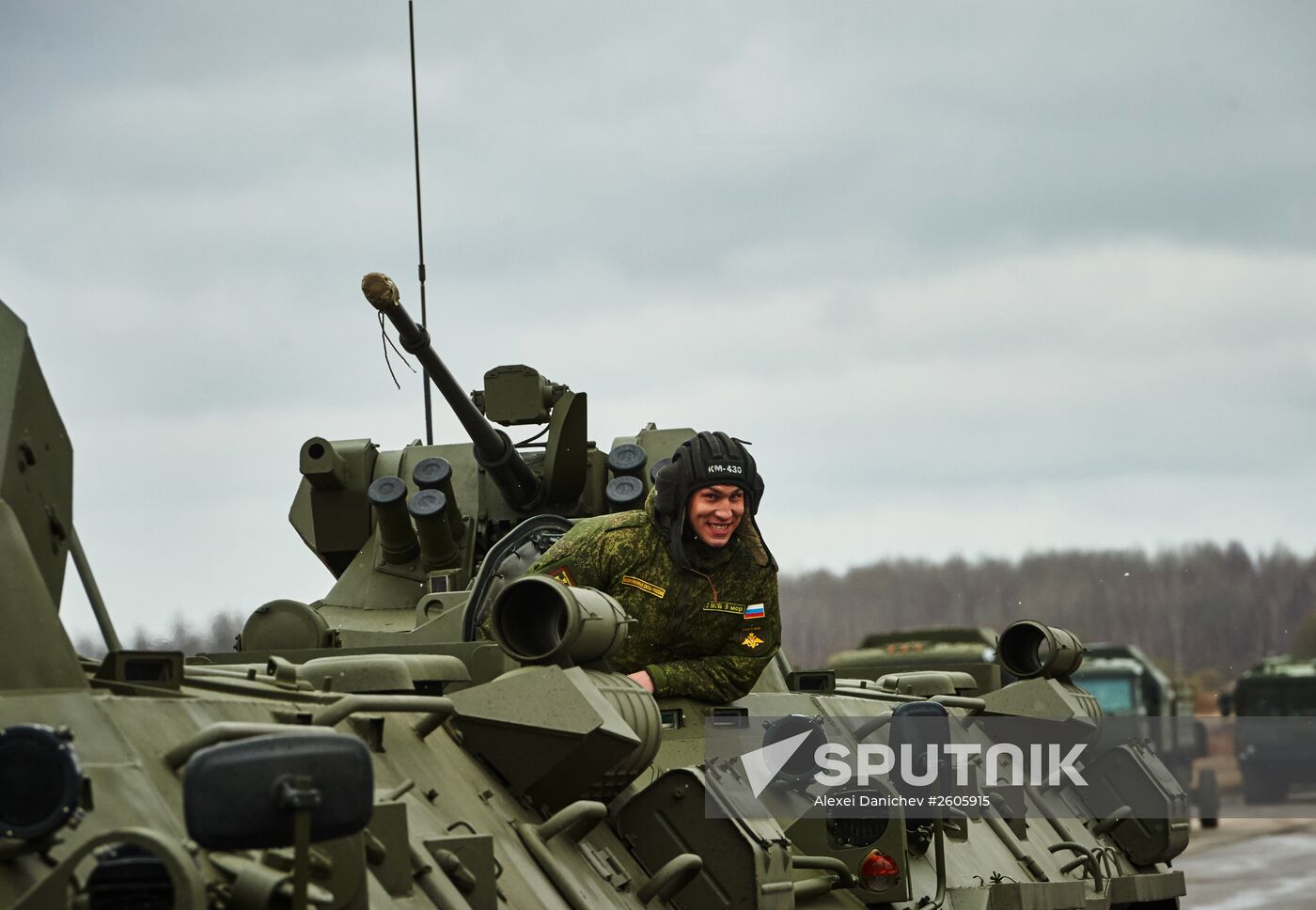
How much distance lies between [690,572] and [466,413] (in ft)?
10.1

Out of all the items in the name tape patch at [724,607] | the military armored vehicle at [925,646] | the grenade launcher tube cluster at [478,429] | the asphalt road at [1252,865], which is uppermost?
the grenade launcher tube cluster at [478,429]

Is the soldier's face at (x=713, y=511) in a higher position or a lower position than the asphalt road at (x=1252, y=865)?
higher

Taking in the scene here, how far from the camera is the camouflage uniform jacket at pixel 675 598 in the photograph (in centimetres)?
831

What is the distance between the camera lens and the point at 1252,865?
2966 centimetres

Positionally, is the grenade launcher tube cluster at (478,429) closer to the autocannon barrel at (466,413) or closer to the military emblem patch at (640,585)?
the autocannon barrel at (466,413)

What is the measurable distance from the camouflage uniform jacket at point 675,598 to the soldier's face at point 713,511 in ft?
0.39

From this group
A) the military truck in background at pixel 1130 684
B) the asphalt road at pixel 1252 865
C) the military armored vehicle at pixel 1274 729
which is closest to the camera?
the asphalt road at pixel 1252 865

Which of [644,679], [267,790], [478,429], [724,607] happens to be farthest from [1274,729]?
[267,790]

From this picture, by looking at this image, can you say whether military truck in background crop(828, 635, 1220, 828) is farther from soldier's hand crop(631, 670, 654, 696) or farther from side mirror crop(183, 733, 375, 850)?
side mirror crop(183, 733, 375, 850)

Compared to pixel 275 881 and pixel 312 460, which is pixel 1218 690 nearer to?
pixel 312 460

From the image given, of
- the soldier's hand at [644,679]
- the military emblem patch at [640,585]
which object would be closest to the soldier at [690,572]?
the military emblem patch at [640,585]

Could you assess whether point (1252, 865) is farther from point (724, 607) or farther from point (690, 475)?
point (690, 475)

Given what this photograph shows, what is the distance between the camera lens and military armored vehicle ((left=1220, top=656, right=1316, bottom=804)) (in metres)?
40.2

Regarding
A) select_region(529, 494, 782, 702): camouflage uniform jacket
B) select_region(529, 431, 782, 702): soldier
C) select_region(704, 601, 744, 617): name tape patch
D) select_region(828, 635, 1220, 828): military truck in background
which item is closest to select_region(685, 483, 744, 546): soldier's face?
select_region(529, 431, 782, 702): soldier
